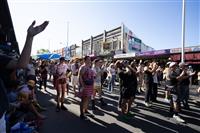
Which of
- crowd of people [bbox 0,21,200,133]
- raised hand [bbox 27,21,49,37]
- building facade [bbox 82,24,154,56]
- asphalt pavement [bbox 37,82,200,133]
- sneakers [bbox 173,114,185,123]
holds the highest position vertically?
building facade [bbox 82,24,154,56]

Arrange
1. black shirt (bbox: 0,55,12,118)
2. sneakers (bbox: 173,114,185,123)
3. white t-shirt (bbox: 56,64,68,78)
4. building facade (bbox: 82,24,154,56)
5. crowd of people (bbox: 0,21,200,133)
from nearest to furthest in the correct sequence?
black shirt (bbox: 0,55,12,118)
crowd of people (bbox: 0,21,200,133)
sneakers (bbox: 173,114,185,123)
white t-shirt (bbox: 56,64,68,78)
building facade (bbox: 82,24,154,56)

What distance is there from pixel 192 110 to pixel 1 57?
27.9 ft

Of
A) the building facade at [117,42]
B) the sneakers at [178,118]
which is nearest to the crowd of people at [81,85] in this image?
the sneakers at [178,118]

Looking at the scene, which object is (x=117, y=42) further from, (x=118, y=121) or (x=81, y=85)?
(x=118, y=121)

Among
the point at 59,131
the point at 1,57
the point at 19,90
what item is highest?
the point at 1,57

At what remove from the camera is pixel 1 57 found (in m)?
2.64

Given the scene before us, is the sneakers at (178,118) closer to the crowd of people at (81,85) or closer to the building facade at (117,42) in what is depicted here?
the crowd of people at (81,85)

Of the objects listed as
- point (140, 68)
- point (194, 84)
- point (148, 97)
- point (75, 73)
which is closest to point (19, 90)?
point (148, 97)

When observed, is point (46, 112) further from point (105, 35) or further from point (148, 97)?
point (105, 35)

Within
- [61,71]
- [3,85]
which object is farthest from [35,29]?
[61,71]

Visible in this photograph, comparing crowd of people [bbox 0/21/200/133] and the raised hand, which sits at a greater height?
the raised hand

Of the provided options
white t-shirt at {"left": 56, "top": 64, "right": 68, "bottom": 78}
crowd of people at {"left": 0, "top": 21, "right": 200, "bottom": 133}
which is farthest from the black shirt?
white t-shirt at {"left": 56, "top": 64, "right": 68, "bottom": 78}

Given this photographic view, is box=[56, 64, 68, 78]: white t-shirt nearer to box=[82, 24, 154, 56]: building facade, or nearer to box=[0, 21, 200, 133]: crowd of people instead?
box=[0, 21, 200, 133]: crowd of people

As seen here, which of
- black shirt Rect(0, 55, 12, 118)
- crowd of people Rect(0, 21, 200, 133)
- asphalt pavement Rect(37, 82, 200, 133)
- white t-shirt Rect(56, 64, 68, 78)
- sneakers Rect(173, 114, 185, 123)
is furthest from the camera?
white t-shirt Rect(56, 64, 68, 78)
